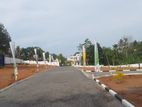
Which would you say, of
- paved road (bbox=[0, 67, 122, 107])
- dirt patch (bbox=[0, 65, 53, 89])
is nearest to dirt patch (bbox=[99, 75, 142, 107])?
paved road (bbox=[0, 67, 122, 107])

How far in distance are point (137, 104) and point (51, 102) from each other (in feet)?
11.0

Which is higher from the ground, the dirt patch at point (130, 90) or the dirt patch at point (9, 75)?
the dirt patch at point (9, 75)

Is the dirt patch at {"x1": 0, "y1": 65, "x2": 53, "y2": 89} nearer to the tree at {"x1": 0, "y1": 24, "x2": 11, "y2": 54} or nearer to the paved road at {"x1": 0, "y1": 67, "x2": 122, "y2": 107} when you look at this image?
the paved road at {"x1": 0, "y1": 67, "x2": 122, "y2": 107}

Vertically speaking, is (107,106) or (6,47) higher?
(6,47)

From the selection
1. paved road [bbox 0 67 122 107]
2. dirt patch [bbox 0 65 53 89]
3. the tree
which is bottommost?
paved road [bbox 0 67 122 107]

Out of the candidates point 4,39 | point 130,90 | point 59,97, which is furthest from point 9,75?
point 4,39

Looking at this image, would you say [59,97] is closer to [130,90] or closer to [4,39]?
[130,90]

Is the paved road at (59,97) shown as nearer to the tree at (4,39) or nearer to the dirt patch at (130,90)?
the dirt patch at (130,90)

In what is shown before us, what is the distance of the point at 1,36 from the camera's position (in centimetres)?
8288

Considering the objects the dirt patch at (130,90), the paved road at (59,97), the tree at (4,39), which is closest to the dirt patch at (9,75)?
the paved road at (59,97)

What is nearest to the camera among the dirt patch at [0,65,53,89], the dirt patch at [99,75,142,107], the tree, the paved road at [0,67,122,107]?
the paved road at [0,67,122,107]

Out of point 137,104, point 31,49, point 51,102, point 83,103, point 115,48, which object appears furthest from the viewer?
point 31,49

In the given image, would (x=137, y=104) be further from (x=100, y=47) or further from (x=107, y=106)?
(x=100, y=47)

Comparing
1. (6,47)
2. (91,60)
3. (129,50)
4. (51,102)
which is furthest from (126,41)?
(51,102)
